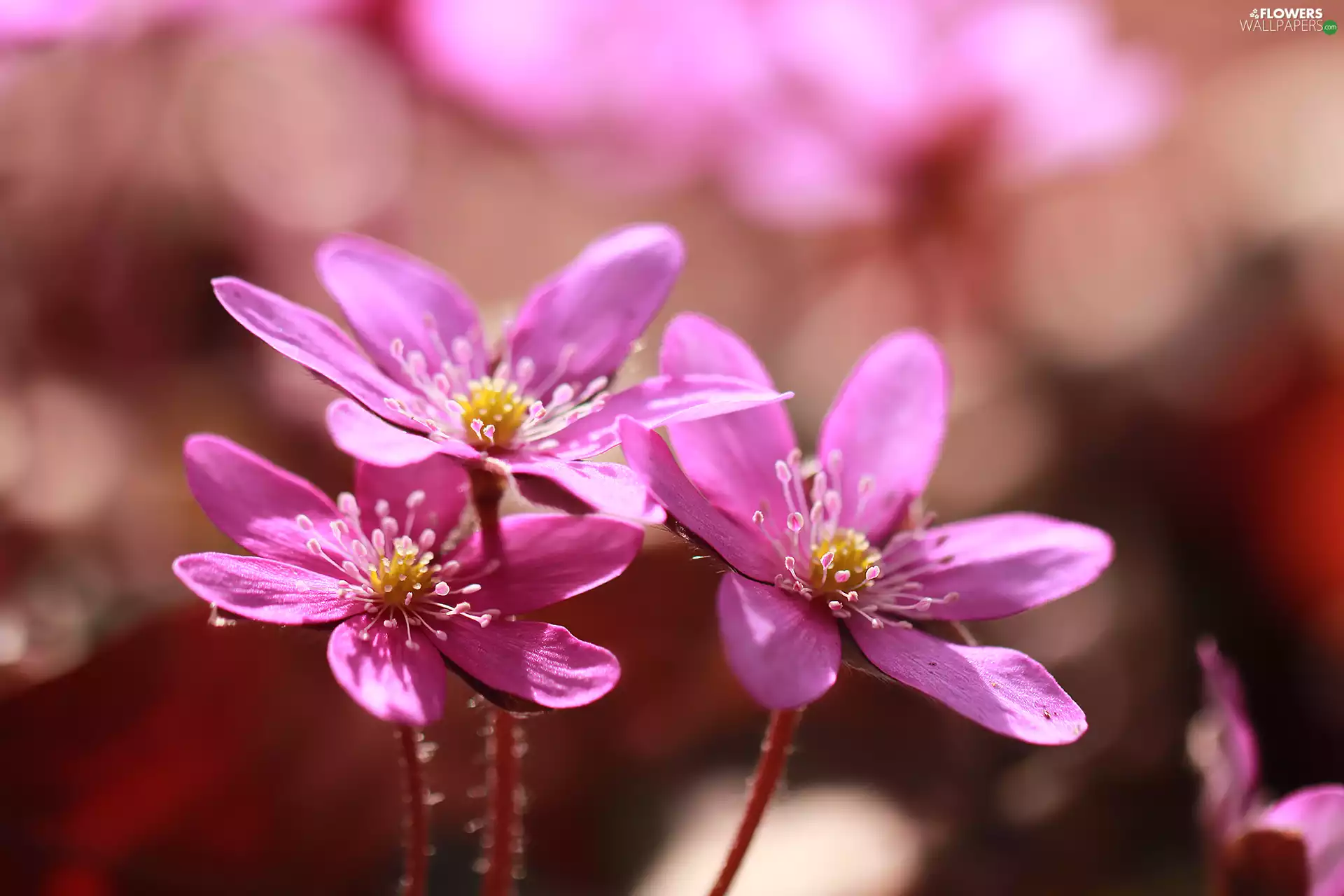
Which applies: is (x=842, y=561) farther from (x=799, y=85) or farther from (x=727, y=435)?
(x=799, y=85)

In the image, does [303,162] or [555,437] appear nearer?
[555,437]

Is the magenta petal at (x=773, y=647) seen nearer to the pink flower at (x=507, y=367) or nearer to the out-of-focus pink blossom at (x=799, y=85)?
the pink flower at (x=507, y=367)

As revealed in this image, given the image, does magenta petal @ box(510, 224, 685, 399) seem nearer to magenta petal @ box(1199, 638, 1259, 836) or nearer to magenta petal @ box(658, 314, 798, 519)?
magenta petal @ box(658, 314, 798, 519)

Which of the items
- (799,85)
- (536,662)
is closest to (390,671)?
(536,662)

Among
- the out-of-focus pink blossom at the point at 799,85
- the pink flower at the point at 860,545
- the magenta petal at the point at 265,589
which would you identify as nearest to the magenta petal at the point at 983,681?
the pink flower at the point at 860,545

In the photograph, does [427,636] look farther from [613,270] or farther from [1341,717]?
[1341,717]

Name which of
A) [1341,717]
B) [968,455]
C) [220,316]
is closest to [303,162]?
[220,316]
